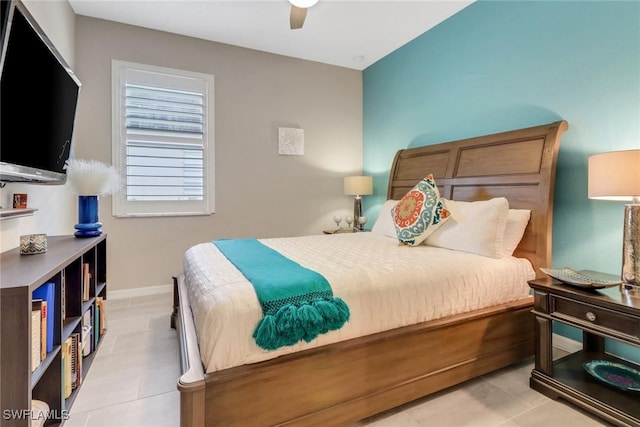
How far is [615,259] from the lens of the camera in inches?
79.0

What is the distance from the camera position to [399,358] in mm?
1609

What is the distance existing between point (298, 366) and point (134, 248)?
9.25ft

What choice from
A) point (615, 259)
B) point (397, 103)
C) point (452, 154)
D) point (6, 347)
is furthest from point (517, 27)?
point (6, 347)

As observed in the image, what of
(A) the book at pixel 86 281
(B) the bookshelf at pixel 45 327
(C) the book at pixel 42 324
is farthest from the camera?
(A) the book at pixel 86 281

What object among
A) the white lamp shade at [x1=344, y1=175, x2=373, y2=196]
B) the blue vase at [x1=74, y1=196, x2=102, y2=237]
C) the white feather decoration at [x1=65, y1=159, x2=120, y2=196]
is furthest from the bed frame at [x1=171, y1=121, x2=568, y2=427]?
the white lamp shade at [x1=344, y1=175, x2=373, y2=196]

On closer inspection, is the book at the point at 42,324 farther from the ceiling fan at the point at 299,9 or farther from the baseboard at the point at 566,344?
the baseboard at the point at 566,344

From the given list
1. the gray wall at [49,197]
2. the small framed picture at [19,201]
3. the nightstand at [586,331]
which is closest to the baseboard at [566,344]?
the nightstand at [586,331]

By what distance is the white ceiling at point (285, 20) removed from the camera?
295cm

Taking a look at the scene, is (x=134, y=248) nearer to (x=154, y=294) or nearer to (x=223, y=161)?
(x=154, y=294)

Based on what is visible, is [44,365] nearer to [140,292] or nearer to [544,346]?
[140,292]

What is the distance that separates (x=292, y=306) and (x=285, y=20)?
3.02m

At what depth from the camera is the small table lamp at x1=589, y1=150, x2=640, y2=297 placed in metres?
1.58

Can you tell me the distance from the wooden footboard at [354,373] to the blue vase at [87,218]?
1.02 metres

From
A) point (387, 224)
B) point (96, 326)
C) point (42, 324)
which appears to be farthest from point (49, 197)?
point (387, 224)
